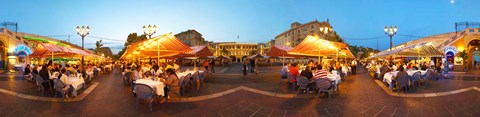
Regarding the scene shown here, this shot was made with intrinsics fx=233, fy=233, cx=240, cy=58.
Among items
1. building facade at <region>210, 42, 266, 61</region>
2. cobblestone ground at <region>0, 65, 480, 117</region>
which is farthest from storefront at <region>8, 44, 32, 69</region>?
building facade at <region>210, 42, 266, 61</region>

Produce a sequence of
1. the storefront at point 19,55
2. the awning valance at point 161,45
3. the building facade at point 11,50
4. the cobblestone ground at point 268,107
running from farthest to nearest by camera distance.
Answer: the storefront at point 19,55
the building facade at point 11,50
the awning valance at point 161,45
the cobblestone ground at point 268,107

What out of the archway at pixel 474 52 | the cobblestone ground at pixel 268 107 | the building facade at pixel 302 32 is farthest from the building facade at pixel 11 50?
the archway at pixel 474 52

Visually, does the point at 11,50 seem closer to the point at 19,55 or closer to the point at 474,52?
the point at 19,55

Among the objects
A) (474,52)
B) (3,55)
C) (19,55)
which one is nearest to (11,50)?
(19,55)

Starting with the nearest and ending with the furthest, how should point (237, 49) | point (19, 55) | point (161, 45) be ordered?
point (161, 45) < point (19, 55) < point (237, 49)

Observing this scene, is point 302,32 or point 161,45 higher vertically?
point 302,32

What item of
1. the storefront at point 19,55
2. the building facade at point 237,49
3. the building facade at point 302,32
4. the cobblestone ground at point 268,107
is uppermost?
the building facade at point 302,32

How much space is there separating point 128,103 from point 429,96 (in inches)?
328

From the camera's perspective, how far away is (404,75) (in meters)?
7.21

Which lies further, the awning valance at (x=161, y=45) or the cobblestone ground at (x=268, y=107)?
the awning valance at (x=161, y=45)

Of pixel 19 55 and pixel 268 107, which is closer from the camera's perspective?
pixel 268 107

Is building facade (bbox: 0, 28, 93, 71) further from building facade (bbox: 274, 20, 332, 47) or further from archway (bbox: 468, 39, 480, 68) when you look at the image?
archway (bbox: 468, 39, 480, 68)

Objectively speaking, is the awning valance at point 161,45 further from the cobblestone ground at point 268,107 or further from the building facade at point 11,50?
the building facade at point 11,50

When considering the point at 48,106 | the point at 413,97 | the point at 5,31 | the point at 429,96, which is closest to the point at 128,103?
the point at 48,106
